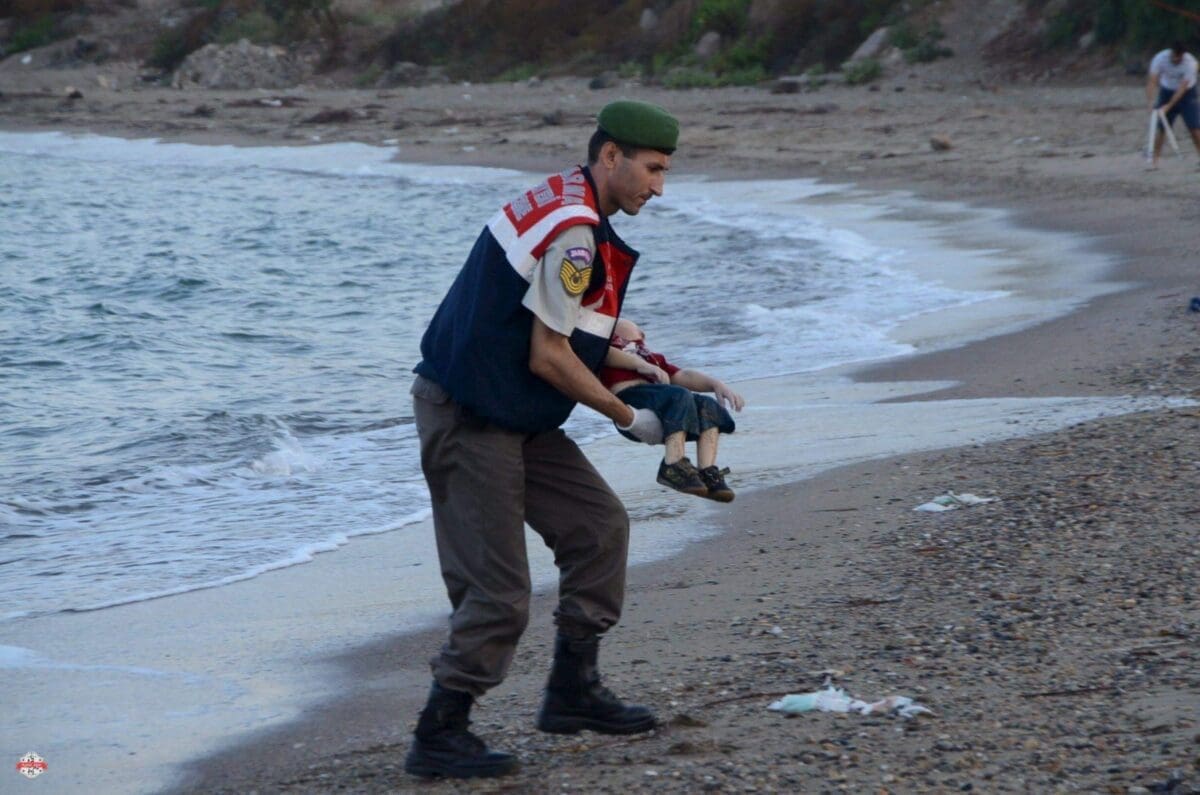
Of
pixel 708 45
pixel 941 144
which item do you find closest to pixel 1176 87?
pixel 941 144

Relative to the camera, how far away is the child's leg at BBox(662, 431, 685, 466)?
3.80 m

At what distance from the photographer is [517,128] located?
97.6 ft

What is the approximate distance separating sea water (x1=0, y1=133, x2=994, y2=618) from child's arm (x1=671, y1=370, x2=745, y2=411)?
283cm

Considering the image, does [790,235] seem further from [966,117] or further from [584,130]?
[584,130]

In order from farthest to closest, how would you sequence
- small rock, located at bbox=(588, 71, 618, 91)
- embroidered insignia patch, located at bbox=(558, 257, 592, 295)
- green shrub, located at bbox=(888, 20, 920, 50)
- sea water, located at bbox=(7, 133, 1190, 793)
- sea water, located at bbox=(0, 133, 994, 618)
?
small rock, located at bbox=(588, 71, 618, 91) → green shrub, located at bbox=(888, 20, 920, 50) → sea water, located at bbox=(0, 133, 994, 618) → sea water, located at bbox=(7, 133, 1190, 793) → embroidered insignia patch, located at bbox=(558, 257, 592, 295)

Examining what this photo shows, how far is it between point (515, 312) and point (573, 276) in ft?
0.60

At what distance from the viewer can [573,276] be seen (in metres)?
3.60

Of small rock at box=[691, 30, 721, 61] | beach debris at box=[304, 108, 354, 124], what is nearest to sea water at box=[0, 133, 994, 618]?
beach debris at box=[304, 108, 354, 124]

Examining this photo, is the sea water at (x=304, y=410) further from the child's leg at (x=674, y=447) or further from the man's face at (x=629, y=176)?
the man's face at (x=629, y=176)

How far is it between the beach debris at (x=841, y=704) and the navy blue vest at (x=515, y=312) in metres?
0.99

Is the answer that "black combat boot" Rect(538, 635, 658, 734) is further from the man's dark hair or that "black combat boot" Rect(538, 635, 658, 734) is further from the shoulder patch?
the man's dark hair

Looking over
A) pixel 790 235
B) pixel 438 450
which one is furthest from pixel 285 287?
pixel 438 450

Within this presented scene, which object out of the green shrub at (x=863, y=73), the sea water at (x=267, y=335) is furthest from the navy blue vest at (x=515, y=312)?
the green shrub at (x=863, y=73)

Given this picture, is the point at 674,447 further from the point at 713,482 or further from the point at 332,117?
the point at 332,117
